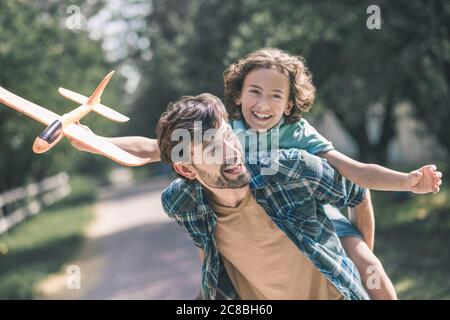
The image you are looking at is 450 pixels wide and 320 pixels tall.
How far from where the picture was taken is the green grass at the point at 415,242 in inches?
297

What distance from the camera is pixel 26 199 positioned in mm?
19672

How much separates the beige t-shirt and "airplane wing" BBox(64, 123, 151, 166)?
1.24 ft

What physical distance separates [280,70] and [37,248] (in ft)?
37.0

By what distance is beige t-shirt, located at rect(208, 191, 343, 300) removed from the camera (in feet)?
8.46

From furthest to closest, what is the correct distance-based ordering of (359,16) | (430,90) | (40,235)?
(40,235)
(430,90)
(359,16)

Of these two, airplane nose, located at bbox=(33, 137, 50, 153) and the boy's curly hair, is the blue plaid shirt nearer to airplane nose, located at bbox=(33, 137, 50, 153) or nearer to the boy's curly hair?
the boy's curly hair

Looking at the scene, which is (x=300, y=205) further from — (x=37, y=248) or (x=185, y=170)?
(x=37, y=248)

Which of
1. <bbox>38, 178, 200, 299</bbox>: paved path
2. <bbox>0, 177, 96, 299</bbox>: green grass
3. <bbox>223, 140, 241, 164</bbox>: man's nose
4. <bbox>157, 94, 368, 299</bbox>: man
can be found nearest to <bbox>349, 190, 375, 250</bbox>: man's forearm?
<bbox>157, 94, 368, 299</bbox>: man

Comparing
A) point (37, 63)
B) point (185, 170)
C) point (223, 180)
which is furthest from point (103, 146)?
point (37, 63)

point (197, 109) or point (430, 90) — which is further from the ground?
point (430, 90)
